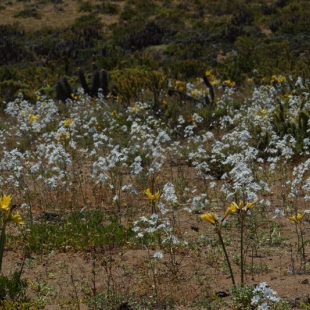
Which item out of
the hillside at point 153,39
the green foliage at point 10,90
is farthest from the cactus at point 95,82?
the green foliage at point 10,90

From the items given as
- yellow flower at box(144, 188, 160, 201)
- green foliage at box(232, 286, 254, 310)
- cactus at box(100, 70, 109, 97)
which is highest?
cactus at box(100, 70, 109, 97)

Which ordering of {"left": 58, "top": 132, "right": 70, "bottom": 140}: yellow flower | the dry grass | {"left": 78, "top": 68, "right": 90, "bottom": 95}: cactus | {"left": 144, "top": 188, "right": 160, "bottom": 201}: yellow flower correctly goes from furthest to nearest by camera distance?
the dry grass → {"left": 78, "top": 68, "right": 90, "bottom": 95}: cactus → {"left": 58, "top": 132, "right": 70, "bottom": 140}: yellow flower → {"left": 144, "top": 188, "right": 160, "bottom": 201}: yellow flower

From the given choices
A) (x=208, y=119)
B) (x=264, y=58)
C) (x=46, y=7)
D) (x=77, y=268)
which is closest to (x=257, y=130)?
(x=208, y=119)

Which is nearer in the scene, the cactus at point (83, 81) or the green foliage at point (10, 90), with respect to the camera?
the cactus at point (83, 81)

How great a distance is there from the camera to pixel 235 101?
12.8 meters

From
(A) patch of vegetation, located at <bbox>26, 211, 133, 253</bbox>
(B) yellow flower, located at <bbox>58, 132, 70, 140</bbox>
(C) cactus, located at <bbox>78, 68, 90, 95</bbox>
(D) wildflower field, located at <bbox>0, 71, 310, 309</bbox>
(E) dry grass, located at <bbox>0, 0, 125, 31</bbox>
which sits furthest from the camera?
(E) dry grass, located at <bbox>0, 0, 125, 31</bbox>

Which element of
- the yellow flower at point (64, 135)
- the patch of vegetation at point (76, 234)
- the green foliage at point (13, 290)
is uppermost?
the yellow flower at point (64, 135)

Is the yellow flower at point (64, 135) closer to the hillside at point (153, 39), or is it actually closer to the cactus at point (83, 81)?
the cactus at point (83, 81)

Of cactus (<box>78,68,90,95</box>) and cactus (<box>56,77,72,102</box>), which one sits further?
cactus (<box>78,68,90,95</box>)

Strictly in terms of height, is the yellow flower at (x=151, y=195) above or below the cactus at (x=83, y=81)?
below

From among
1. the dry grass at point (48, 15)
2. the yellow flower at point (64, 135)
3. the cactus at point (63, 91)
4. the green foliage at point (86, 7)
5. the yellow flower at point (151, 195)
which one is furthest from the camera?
the green foliage at point (86, 7)

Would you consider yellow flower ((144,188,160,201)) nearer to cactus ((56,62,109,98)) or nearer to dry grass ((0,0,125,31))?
cactus ((56,62,109,98))

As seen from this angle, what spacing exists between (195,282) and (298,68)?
38.8 ft

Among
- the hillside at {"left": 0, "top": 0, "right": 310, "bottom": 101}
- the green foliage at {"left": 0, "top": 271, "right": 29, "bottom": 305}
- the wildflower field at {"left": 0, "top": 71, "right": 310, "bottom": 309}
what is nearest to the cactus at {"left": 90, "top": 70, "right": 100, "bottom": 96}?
the hillside at {"left": 0, "top": 0, "right": 310, "bottom": 101}
